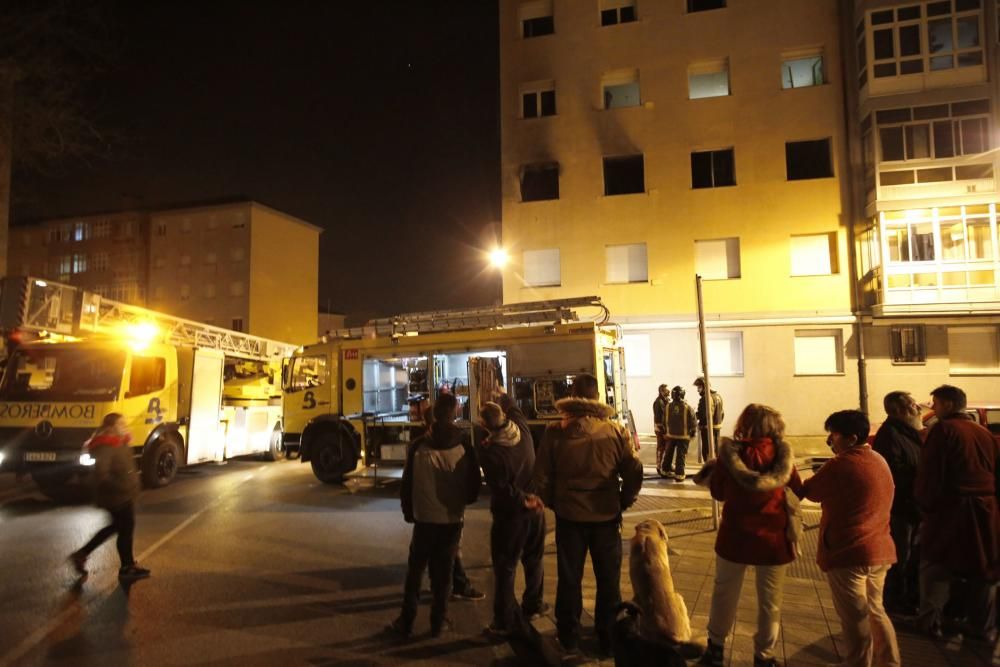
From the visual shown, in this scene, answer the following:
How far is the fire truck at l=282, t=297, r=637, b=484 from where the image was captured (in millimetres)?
10164

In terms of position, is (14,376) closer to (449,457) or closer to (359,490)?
(359,490)

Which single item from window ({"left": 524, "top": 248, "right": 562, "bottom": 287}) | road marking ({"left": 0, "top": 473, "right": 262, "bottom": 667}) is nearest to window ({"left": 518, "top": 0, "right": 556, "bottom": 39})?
window ({"left": 524, "top": 248, "right": 562, "bottom": 287})

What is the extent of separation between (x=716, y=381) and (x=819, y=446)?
307 centimetres

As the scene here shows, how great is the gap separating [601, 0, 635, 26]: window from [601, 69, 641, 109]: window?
169cm

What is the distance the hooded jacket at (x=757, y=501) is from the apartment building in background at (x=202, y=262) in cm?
4449

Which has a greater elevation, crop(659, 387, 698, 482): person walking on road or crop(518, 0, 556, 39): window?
crop(518, 0, 556, 39): window

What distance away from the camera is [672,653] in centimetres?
319

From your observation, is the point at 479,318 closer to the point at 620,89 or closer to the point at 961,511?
the point at 961,511

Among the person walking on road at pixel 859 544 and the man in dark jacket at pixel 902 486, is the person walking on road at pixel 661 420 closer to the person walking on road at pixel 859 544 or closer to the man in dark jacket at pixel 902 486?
the man in dark jacket at pixel 902 486

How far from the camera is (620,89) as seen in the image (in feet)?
63.6

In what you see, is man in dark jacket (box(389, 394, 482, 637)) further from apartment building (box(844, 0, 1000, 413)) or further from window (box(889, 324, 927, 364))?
window (box(889, 324, 927, 364))

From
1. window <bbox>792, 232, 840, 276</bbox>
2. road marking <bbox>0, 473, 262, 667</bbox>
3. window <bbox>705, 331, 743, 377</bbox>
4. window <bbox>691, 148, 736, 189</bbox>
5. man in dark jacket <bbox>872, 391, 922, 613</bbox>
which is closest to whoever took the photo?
road marking <bbox>0, 473, 262, 667</bbox>

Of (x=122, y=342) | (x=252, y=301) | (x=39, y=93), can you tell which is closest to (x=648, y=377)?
(x=122, y=342)

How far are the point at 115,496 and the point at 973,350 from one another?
762 inches
